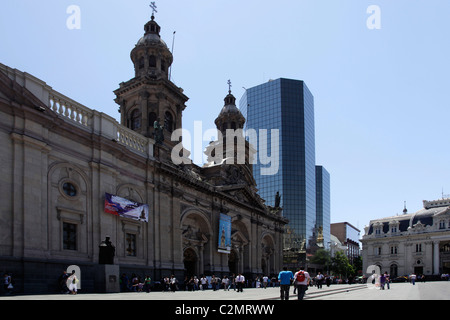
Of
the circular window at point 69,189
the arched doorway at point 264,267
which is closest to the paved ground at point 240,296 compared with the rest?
the circular window at point 69,189

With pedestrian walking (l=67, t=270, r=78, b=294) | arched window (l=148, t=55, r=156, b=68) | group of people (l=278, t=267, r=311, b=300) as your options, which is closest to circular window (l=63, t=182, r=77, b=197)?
pedestrian walking (l=67, t=270, r=78, b=294)

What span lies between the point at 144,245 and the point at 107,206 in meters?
5.84

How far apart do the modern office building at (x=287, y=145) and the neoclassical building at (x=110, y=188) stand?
83024mm

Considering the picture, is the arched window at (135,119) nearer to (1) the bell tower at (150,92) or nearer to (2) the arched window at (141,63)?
(1) the bell tower at (150,92)

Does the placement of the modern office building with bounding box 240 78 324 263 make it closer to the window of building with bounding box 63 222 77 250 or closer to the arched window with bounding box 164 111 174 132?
the arched window with bounding box 164 111 174 132

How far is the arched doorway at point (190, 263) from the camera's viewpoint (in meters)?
43.3

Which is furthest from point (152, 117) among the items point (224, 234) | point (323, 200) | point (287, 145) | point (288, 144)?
point (323, 200)

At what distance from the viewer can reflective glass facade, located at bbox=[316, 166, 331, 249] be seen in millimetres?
177275

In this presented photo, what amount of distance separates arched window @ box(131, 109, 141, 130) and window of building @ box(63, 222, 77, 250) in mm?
23094

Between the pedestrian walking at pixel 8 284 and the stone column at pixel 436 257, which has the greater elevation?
the pedestrian walking at pixel 8 284

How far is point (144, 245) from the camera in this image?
112 ft

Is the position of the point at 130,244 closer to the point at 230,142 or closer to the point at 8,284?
the point at 8,284

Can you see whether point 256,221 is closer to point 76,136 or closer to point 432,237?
point 76,136
